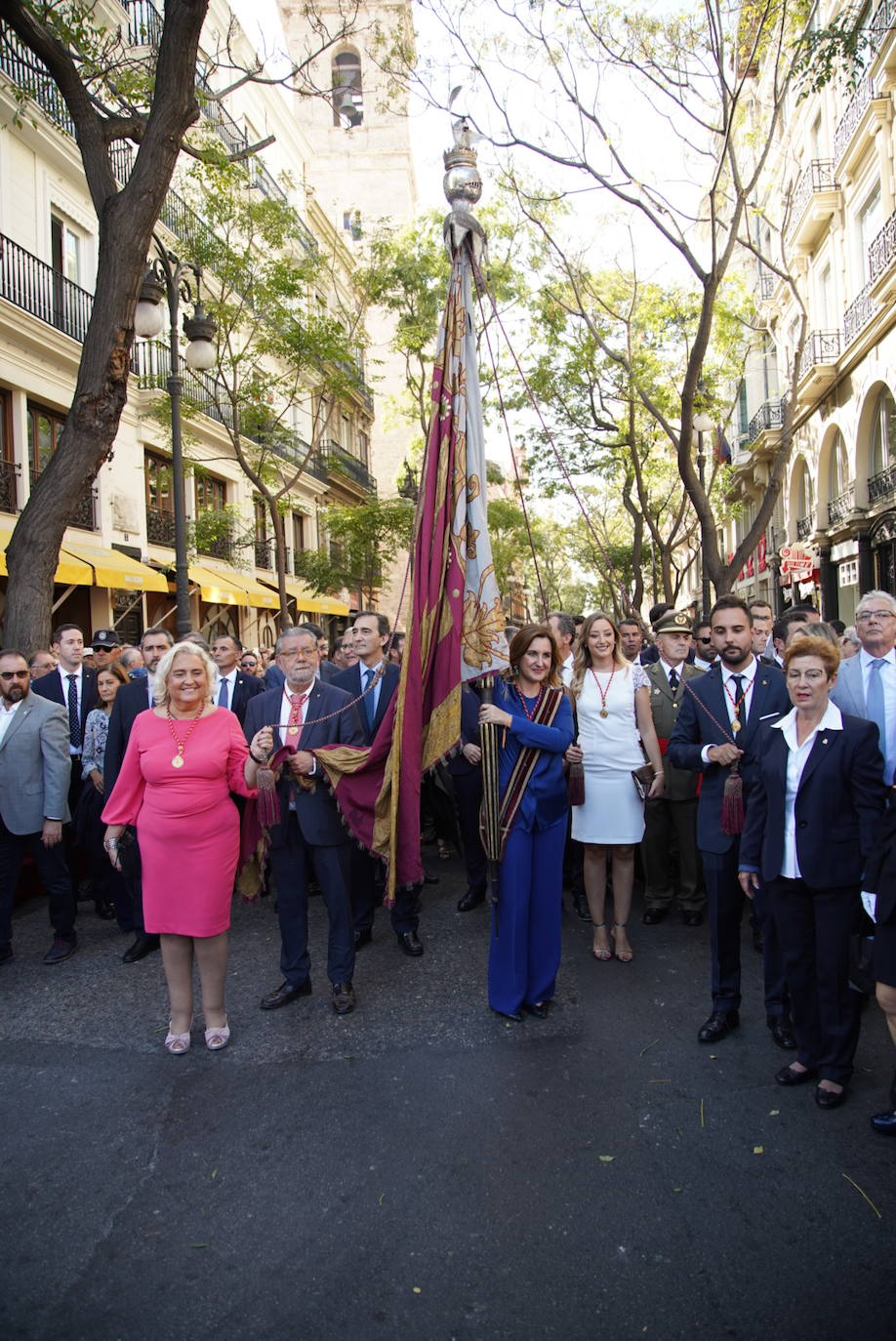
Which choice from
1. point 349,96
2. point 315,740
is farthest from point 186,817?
point 349,96

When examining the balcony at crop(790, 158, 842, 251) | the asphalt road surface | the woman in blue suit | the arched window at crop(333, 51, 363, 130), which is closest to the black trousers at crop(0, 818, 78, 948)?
the asphalt road surface

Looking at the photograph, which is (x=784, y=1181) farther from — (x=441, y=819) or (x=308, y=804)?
(x=441, y=819)

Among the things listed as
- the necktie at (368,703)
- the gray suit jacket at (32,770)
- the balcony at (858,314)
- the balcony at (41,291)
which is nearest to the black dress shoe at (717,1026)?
the necktie at (368,703)

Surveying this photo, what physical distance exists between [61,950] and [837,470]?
22.9m

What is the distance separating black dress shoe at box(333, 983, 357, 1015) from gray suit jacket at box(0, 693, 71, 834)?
225 centimetres

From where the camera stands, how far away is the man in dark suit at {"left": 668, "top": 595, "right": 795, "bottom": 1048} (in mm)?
4270

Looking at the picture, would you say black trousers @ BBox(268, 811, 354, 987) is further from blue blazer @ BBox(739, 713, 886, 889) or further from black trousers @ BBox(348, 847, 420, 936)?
blue blazer @ BBox(739, 713, 886, 889)

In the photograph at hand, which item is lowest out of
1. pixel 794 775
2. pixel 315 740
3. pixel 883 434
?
pixel 794 775

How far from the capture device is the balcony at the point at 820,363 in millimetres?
21438

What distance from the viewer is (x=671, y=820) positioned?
6.57m

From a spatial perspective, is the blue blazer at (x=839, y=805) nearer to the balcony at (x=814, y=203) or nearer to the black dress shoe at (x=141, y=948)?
the black dress shoe at (x=141, y=948)

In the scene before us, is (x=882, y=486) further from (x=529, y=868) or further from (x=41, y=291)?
(x=529, y=868)

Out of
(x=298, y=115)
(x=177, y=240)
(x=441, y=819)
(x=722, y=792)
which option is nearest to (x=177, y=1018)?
(x=722, y=792)

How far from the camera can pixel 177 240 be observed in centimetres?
1952
